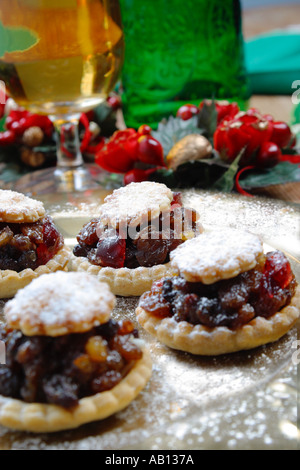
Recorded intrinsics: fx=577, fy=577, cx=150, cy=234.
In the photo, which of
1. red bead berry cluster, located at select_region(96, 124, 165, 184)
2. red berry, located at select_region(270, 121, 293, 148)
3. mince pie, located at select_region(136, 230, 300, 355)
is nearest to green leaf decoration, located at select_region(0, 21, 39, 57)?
red bead berry cluster, located at select_region(96, 124, 165, 184)

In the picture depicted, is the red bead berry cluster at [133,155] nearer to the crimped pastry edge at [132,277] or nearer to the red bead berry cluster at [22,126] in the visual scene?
the red bead berry cluster at [22,126]

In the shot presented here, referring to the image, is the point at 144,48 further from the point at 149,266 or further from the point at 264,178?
the point at 149,266

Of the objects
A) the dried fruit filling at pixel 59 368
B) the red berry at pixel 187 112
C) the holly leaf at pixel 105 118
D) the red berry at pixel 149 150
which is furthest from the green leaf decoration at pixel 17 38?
the dried fruit filling at pixel 59 368

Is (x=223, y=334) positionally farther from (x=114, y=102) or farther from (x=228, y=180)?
(x=114, y=102)

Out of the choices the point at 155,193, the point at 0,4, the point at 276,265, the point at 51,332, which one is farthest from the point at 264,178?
the point at 51,332

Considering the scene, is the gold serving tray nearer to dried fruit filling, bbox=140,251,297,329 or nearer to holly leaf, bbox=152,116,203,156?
dried fruit filling, bbox=140,251,297,329

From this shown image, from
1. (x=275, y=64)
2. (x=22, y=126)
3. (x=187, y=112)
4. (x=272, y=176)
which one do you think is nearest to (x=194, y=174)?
(x=272, y=176)
